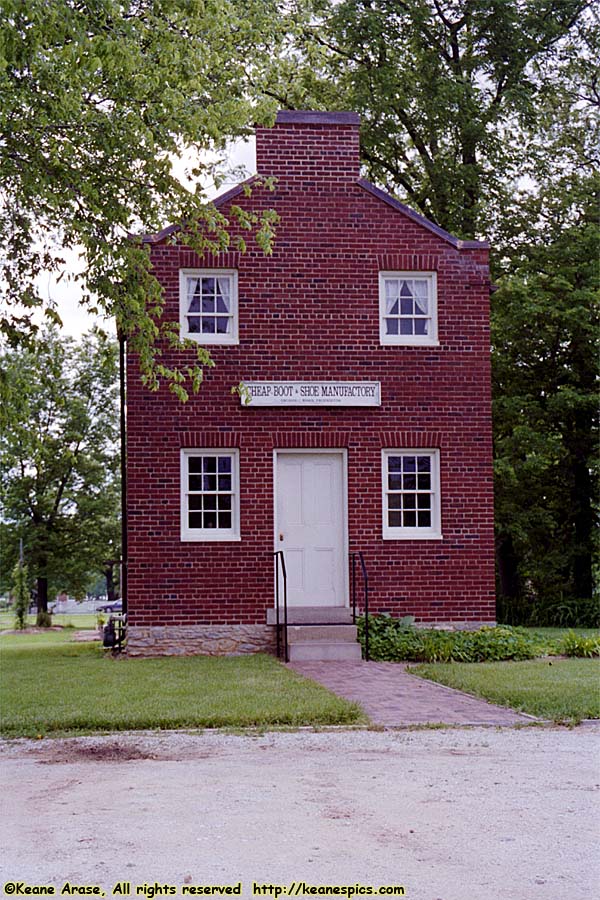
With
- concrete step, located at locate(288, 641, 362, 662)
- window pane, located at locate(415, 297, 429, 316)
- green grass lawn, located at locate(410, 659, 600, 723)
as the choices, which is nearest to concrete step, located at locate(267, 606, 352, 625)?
concrete step, located at locate(288, 641, 362, 662)

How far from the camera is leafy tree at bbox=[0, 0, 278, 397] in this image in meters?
9.95

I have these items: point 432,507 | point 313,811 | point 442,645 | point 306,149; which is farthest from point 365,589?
point 313,811

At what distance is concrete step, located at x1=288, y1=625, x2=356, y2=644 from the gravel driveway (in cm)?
670

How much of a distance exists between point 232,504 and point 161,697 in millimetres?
6245

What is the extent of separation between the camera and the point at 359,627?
16.7 m

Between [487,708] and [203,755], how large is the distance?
3312mm

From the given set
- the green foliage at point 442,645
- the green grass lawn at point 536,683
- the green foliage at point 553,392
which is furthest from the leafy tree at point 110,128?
the green foliage at point 553,392

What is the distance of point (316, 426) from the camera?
57.8 feet

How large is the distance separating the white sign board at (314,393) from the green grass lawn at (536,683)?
4541 millimetres

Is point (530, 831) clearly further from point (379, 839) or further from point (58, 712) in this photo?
point (58, 712)

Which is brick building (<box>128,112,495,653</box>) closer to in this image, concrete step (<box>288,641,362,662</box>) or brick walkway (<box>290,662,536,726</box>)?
concrete step (<box>288,641,362,662</box>)

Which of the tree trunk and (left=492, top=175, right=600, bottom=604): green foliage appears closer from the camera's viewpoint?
(left=492, top=175, right=600, bottom=604): green foliage

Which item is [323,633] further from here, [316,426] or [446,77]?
[446,77]

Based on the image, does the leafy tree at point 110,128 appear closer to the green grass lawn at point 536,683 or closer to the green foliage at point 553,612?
the green grass lawn at point 536,683
